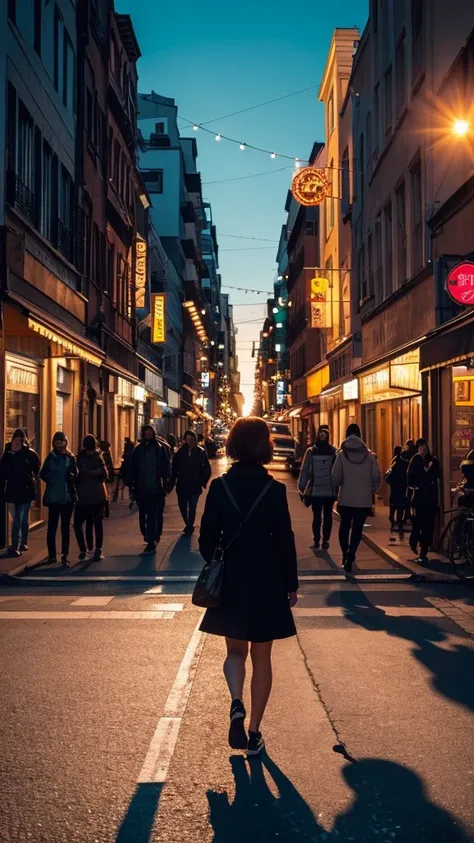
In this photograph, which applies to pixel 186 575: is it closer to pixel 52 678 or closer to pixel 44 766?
pixel 52 678

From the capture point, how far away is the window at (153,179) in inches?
3031

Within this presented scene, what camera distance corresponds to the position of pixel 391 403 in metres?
25.7

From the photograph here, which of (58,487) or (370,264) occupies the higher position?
(370,264)

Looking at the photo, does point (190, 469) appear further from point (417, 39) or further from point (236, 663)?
point (236, 663)

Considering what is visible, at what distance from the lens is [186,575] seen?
45.1 ft

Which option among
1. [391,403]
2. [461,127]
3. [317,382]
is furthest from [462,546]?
[317,382]

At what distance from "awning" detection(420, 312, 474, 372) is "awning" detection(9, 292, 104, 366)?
6181mm

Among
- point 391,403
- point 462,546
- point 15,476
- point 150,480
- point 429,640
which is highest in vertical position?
point 391,403

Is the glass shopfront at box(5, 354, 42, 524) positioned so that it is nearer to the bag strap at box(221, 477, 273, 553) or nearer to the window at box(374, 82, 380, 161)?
the window at box(374, 82, 380, 161)

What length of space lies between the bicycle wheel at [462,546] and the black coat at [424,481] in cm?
156

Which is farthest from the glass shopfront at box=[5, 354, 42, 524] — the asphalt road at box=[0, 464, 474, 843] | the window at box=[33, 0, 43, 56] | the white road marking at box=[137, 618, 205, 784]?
the white road marking at box=[137, 618, 205, 784]

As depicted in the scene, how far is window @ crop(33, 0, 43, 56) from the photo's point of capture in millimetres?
20583

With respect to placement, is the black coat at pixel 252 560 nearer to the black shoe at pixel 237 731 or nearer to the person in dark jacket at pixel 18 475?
the black shoe at pixel 237 731

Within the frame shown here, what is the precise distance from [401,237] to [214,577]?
19.0 meters
